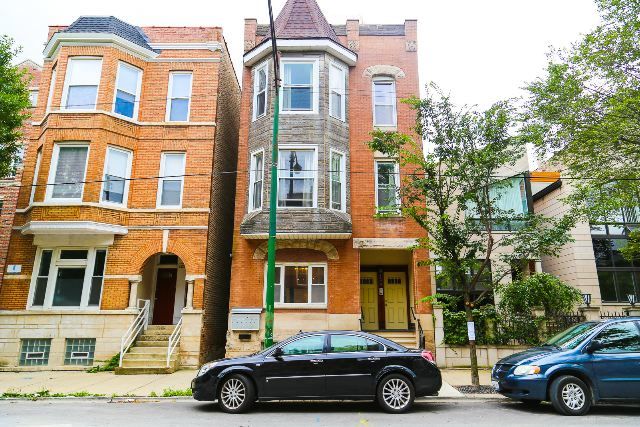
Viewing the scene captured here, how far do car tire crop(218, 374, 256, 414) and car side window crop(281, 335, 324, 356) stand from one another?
0.94 m

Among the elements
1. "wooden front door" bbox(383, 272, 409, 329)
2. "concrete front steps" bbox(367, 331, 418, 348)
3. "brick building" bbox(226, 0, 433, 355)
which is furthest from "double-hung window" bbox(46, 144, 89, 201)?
"wooden front door" bbox(383, 272, 409, 329)

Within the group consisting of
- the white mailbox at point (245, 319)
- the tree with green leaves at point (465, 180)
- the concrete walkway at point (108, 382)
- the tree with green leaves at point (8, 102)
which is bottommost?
the concrete walkway at point (108, 382)

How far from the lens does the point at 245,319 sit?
15094 mm

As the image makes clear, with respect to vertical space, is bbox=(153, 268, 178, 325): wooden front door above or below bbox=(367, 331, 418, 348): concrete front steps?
above

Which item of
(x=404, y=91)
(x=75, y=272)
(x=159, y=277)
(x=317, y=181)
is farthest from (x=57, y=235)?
(x=404, y=91)

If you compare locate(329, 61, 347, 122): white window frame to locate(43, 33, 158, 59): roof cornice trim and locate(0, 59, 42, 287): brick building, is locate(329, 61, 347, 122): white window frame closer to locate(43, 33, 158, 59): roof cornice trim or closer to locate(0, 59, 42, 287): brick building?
locate(43, 33, 158, 59): roof cornice trim

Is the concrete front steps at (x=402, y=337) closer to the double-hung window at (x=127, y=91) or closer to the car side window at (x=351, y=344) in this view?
the car side window at (x=351, y=344)

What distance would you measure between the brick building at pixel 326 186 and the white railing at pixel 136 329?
10.4ft

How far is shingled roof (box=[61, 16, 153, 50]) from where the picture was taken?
53.4ft

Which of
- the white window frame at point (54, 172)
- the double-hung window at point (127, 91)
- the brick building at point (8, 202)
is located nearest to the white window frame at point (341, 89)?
the double-hung window at point (127, 91)

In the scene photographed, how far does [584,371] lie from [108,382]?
11674 mm

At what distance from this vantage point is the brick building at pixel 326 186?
1520 centimetres

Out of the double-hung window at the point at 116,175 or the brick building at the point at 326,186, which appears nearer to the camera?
the brick building at the point at 326,186

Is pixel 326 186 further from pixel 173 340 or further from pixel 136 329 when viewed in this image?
pixel 136 329
